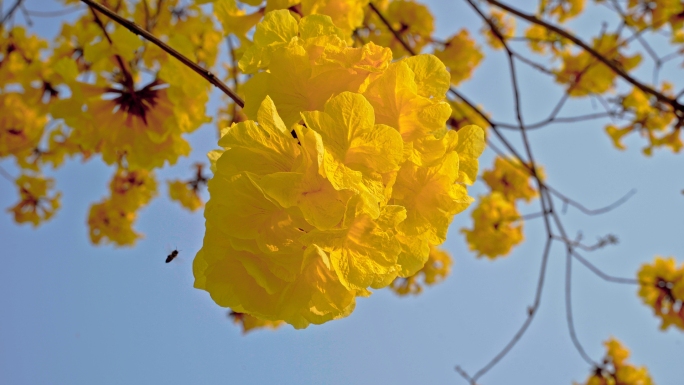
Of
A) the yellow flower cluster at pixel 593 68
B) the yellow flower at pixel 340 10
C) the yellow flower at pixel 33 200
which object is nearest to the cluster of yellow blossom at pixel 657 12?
the yellow flower cluster at pixel 593 68

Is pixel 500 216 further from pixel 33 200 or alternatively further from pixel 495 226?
pixel 33 200

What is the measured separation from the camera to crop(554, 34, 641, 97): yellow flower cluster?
4375mm

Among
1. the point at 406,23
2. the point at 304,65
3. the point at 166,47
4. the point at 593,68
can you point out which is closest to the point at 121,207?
the point at 406,23

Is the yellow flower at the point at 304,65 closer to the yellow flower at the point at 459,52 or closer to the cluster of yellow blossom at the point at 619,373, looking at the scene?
the yellow flower at the point at 459,52

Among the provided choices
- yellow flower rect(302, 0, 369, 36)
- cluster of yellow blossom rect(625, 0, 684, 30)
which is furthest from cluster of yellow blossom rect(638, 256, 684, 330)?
yellow flower rect(302, 0, 369, 36)

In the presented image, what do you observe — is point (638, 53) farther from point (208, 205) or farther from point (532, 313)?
point (208, 205)

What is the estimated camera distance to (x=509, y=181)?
14.8 ft

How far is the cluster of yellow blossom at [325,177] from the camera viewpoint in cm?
94

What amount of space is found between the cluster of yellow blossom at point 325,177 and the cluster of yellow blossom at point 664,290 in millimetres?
4051

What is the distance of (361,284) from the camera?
99 centimetres

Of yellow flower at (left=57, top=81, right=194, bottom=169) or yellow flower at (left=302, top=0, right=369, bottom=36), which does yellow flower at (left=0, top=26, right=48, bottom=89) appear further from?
yellow flower at (left=302, top=0, right=369, bottom=36)

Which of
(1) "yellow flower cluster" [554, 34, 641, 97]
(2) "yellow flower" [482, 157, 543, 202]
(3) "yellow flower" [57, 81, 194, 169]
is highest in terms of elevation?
(1) "yellow flower cluster" [554, 34, 641, 97]

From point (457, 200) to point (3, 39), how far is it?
3937mm

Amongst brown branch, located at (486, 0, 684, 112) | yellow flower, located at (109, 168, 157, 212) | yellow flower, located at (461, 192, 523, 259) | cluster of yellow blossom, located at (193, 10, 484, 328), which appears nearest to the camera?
cluster of yellow blossom, located at (193, 10, 484, 328)
